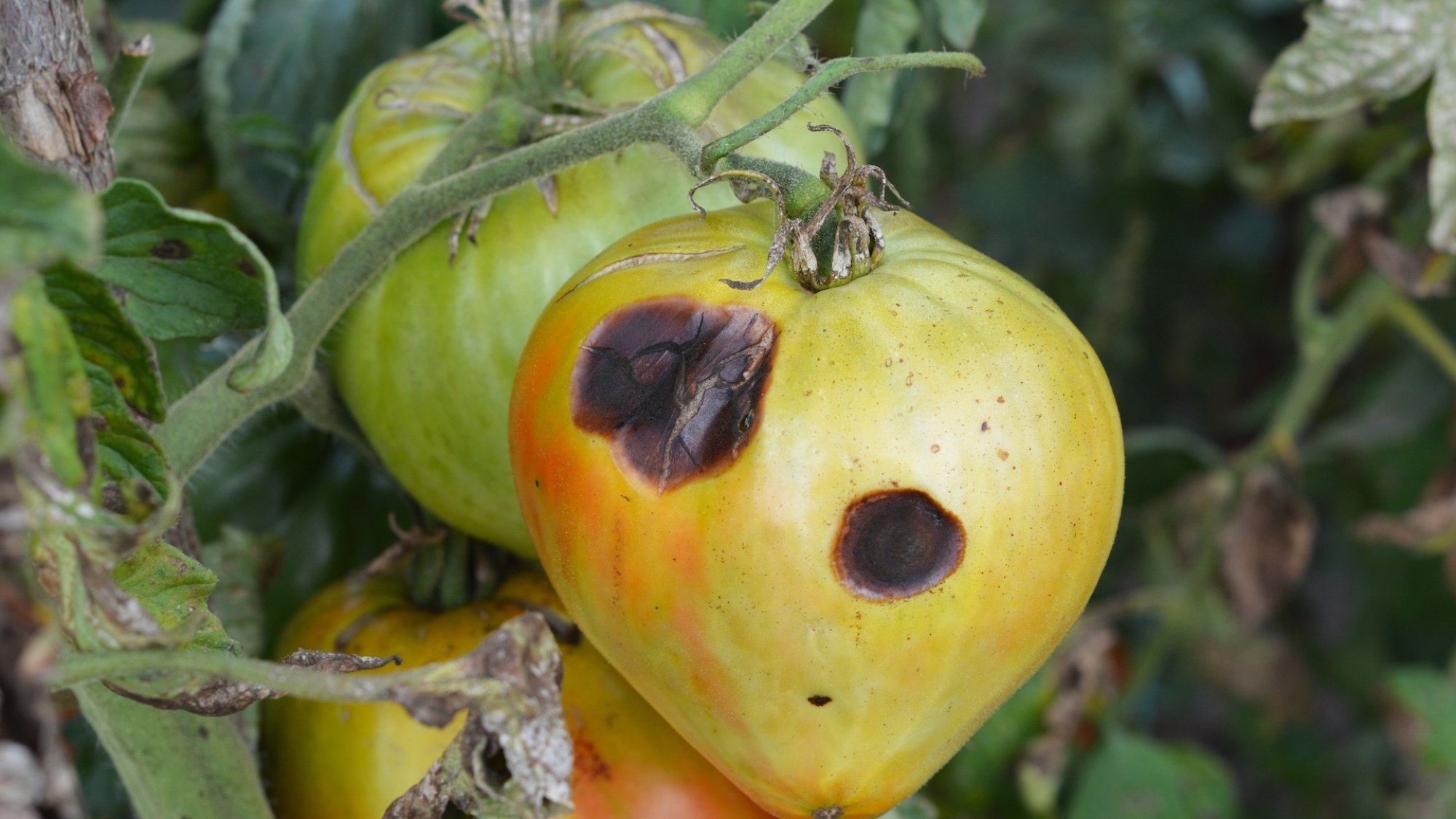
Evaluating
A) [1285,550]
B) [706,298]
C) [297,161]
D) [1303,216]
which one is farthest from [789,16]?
[1303,216]

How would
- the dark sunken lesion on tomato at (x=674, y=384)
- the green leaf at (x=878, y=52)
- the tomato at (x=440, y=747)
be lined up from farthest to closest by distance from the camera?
the green leaf at (x=878, y=52) < the tomato at (x=440, y=747) < the dark sunken lesion on tomato at (x=674, y=384)

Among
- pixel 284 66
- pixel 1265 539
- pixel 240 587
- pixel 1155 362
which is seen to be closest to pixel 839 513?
pixel 240 587

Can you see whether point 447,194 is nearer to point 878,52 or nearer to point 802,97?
point 802,97

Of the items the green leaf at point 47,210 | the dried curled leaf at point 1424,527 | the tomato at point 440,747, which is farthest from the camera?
the dried curled leaf at point 1424,527

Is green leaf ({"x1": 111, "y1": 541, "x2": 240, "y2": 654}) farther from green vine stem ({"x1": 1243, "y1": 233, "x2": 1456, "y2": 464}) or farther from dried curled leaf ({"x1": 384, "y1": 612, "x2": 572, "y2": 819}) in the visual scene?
green vine stem ({"x1": 1243, "y1": 233, "x2": 1456, "y2": 464})

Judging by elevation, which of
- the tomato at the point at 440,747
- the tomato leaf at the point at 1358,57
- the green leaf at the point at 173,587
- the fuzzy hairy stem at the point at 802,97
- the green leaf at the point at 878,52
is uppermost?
the fuzzy hairy stem at the point at 802,97

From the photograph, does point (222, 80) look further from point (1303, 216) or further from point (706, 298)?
point (1303, 216)

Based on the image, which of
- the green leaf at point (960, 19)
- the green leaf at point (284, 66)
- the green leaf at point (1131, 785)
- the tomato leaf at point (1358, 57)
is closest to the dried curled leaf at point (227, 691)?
the green leaf at point (284, 66)

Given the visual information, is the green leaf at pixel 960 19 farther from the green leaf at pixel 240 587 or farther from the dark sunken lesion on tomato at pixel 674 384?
the green leaf at pixel 240 587

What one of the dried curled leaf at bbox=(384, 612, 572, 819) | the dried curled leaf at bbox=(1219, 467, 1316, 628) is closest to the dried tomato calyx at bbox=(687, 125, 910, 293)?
the dried curled leaf at bbox=(384, 612, 572, 819)

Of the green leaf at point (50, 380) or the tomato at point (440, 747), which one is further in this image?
the tomato at point (440, 747)
